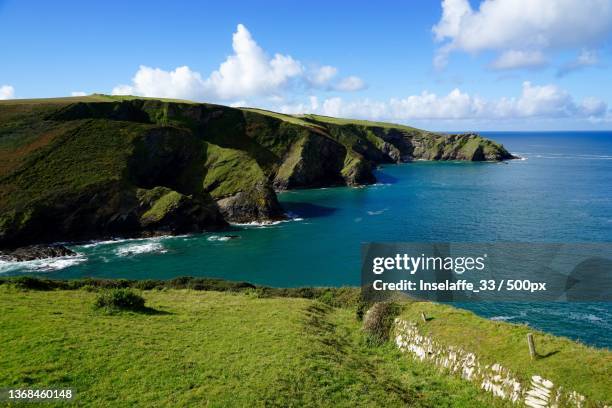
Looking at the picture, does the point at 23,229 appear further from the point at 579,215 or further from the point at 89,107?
the point at 579,215

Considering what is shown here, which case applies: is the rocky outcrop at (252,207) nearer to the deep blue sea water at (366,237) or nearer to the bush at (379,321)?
the deep blue sea water at (366,237)

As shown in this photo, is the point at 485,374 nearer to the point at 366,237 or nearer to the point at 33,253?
the point at 366,237

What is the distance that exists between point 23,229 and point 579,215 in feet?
371

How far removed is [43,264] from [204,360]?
57289 mm

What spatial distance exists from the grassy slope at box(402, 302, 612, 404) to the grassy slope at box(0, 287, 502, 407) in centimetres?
243

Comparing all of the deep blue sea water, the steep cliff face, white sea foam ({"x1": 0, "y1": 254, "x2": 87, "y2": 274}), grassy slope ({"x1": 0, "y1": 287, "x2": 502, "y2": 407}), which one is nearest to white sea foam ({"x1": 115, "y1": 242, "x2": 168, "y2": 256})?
the deep blue sea water

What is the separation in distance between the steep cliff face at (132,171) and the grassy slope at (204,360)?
5536 centimetres

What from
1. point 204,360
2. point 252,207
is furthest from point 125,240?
point 204,360

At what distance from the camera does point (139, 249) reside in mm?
76688

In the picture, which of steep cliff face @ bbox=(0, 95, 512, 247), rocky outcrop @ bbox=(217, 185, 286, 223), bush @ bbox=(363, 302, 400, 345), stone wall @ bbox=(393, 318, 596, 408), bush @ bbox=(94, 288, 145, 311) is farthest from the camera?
rocky outcrop @ bbox=(217, 185, 286, 223)

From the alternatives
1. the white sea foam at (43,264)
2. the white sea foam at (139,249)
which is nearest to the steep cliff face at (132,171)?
the white sea foam at (139,249)

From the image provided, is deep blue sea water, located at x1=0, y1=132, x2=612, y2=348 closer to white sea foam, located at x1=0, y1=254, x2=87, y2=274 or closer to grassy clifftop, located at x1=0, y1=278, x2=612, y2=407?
white sea foam, located at x1=0, y1=254, x2=87, y2=274

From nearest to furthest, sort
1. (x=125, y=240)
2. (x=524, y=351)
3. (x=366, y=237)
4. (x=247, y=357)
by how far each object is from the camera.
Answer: (x=524, y=351) < (x=247, y=357) < (x=366, y=237) < (x=125, y=240)

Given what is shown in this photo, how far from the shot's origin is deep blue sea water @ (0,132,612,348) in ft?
160
